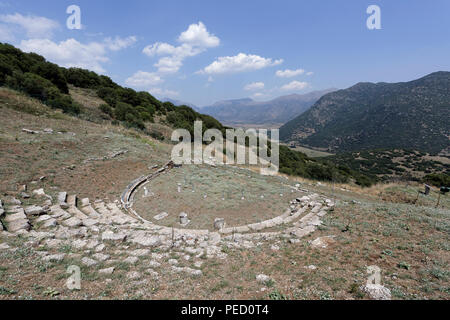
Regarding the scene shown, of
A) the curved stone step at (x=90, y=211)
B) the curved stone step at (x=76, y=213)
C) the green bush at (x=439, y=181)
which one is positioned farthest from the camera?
the green bush at (x=439, y=181)

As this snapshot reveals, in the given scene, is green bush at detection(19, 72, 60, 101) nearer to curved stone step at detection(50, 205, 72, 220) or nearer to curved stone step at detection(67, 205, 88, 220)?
curved stone step at detection(67, 205, 88, 220)

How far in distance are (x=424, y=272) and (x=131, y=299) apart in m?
7.64

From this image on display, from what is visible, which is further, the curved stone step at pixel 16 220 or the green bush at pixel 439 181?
the green bush at pixel 439 181

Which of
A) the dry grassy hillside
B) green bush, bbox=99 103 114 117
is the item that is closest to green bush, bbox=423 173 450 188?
the dry grassy hillside

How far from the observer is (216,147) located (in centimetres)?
2842

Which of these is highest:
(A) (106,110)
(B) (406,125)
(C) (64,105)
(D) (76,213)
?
(B) (406,125)

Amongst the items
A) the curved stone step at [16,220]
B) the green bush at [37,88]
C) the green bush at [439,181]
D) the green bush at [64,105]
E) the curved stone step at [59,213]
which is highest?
the green bush at [37,88]

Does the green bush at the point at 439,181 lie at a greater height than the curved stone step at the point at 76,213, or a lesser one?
lesser

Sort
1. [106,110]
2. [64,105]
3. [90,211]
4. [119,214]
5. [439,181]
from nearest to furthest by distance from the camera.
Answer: [90,211]
[119,214]
[64,105]
[106,110]
[439,181]

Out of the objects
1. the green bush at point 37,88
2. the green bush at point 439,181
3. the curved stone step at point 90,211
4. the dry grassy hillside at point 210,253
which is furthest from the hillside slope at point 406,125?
the green bush at point 37,88

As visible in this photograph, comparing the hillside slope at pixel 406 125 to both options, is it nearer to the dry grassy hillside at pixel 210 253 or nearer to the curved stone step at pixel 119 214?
the dry grassy hillside at pixel 210 253

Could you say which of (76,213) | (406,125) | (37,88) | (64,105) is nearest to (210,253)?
(76,213)

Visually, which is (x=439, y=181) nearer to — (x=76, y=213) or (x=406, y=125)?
(x=76, y=213)

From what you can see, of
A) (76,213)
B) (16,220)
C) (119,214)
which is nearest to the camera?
(16,220)
